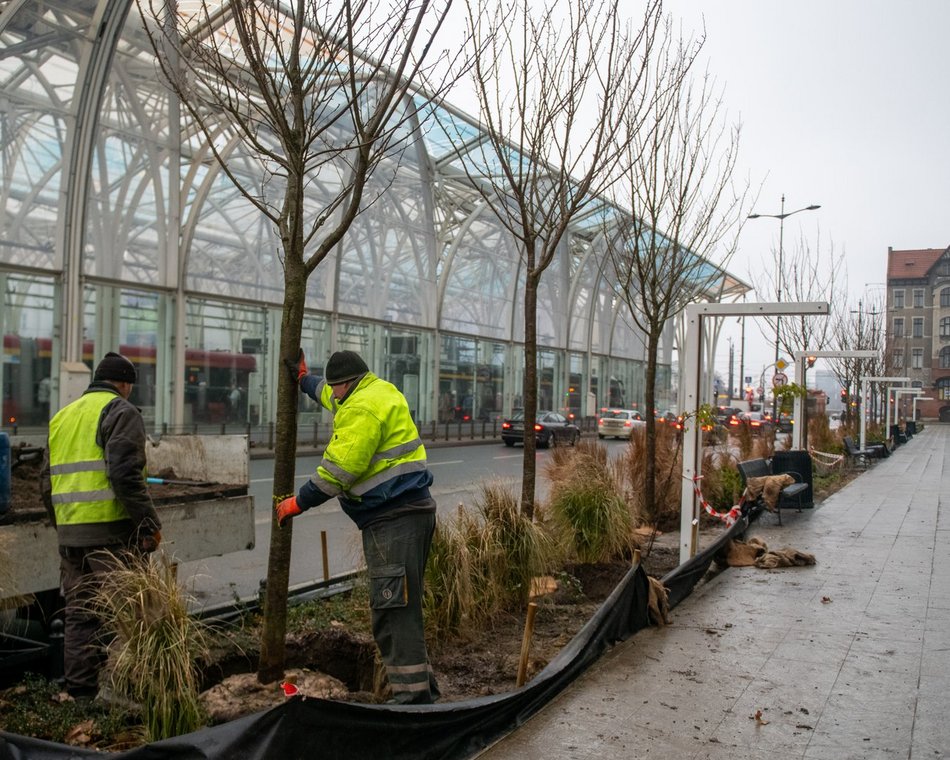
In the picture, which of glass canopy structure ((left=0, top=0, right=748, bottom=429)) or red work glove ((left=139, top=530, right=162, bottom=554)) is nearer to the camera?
red work glove ((left=139, top=530, right=162, bottom=554))

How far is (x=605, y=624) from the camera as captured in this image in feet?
18.0

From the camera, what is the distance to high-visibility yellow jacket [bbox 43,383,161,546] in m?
4.54

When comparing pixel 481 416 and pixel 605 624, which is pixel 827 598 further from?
pixel 481 416

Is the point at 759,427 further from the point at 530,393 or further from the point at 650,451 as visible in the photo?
the point at 530,393

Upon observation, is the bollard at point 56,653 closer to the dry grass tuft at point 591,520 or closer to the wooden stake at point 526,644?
the wooden stake at point 526,644

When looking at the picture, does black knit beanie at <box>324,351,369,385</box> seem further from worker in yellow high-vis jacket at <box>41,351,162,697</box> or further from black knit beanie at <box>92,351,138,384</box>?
black knit beanie at <box>92,351,138,384</box>

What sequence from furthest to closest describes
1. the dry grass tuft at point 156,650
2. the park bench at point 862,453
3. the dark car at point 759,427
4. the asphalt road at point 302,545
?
the park bench at point 862,453, the dark car at point 759,427, the asphalt road at point 302,545, the dry grass tuft at point 156,650

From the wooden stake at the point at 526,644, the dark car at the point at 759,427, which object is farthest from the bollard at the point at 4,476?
the dark car at the point at 759,427

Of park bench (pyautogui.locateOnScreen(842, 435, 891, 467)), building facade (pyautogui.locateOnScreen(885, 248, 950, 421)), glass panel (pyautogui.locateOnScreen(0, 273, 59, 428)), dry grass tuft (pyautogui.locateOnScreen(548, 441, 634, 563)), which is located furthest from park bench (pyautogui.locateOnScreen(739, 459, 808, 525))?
building facade (pyautogui.locateOnScreen(885, 248, 950, 421))

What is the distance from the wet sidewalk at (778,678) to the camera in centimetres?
413

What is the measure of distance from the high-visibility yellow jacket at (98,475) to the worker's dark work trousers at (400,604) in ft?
4.38

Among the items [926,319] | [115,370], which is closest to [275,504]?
[115,370]

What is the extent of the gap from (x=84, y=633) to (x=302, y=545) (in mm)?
5151

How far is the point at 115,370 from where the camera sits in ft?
16.0
